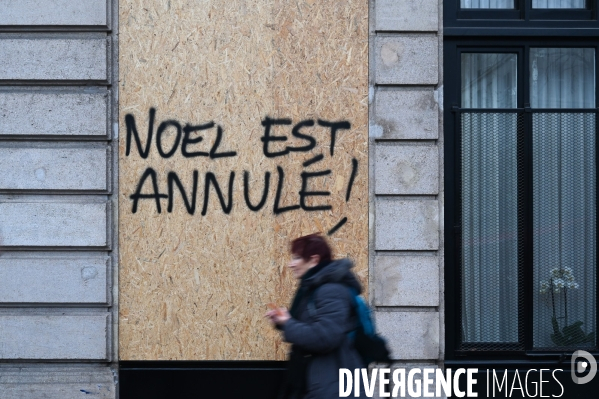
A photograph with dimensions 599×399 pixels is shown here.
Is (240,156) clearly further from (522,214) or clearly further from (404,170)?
(522,214)

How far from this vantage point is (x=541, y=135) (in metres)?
6.71

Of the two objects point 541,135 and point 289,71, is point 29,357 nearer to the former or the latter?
point 289,71

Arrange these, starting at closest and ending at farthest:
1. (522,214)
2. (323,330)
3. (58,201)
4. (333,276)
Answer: (323,330), (333,276), (58,201), (522,214)

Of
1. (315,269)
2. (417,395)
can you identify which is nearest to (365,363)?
(315,269)

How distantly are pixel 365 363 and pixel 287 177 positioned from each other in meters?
2.54

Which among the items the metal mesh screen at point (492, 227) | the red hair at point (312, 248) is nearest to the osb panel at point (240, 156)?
the metal mesh screen at point (492, 227)

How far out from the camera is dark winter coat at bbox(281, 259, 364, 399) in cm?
400

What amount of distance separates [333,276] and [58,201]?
3186 millimetres

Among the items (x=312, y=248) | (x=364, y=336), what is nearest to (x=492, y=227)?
(x=364, y=336)

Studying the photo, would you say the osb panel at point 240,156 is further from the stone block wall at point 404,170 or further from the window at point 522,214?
the window at point 522,214

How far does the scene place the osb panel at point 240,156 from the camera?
21.1ft

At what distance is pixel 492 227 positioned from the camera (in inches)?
264

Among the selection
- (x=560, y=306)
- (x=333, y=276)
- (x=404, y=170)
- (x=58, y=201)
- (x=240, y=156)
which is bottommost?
(x=560, y=306)

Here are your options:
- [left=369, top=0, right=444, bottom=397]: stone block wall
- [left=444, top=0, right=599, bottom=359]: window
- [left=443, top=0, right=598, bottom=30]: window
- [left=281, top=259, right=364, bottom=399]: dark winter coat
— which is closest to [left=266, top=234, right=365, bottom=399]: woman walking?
[left=281, top=259, right=364, bottom=399]: dark winter coat
